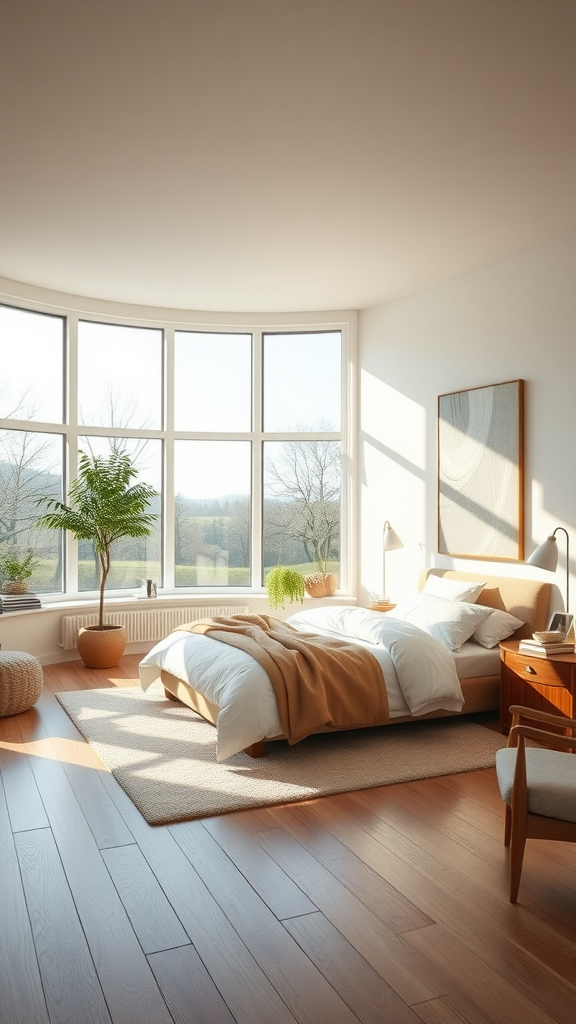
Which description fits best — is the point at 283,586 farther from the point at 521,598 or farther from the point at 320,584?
the point at 521,598

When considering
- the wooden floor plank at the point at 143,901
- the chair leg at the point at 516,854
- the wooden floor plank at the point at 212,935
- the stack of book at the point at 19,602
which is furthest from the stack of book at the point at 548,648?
the stack of book at the point at 19,602

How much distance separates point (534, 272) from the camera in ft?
18.1

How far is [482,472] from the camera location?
5992 mm

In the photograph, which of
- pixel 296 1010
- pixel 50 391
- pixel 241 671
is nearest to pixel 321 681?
pixel 241 671

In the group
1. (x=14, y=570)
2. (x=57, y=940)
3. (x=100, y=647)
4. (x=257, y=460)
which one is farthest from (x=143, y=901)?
(x=257, y=460)

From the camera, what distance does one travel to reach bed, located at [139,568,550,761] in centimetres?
423

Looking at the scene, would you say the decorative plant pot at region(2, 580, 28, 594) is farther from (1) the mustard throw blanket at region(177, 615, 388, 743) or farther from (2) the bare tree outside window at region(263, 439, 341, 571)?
(1) the mustard throw blanket at region(177, 615, 388, 743)

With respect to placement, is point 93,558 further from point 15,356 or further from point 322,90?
point 322,90

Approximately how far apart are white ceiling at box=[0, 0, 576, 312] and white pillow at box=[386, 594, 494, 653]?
8.54 feet

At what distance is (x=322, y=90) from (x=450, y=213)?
66.5 inches

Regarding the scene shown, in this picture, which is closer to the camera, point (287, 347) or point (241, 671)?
point (241, 671)

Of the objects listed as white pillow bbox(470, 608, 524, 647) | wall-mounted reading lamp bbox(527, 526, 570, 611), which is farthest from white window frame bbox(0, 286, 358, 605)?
wall-mounted reading lamp bbox(527, 526, 570, 611)

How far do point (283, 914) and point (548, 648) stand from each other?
2.58 metres

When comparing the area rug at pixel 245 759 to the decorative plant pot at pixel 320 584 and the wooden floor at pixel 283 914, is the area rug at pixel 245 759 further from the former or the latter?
the decorative plant pot at pixel 320 584
